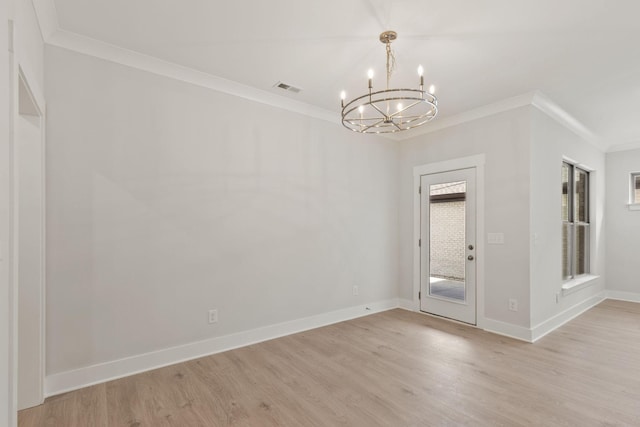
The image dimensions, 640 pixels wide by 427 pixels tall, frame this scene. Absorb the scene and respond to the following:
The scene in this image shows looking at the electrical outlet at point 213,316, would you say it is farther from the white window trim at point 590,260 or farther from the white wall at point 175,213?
the white window trim at point 590,260

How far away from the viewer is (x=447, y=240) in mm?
4379

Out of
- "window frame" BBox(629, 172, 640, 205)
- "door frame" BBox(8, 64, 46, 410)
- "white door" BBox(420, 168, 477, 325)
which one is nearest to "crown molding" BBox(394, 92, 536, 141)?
"white door" BBox(420, 168, 477, 325)

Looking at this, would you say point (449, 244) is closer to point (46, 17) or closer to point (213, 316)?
point (213, 316)

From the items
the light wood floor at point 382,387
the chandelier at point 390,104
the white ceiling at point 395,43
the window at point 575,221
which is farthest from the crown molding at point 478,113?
the light wood floor at point 382,387

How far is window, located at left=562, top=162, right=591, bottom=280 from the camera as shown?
A: 472cm

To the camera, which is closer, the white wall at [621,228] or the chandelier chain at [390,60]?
the chandelier chain at [390,60]

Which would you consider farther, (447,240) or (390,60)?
(447,240)

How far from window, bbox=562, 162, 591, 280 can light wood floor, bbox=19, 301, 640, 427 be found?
55.3 inches

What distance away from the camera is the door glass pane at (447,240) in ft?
13.9

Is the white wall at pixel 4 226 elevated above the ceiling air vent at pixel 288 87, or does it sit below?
below

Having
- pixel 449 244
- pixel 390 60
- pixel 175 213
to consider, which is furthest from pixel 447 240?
pixel 175 213

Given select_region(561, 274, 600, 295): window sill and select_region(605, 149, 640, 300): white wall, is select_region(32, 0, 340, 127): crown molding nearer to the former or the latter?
select_region(561, 274, 600, 295): window sill

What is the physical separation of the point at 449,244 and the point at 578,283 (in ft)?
6.71

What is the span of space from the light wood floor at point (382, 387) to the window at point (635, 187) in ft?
10.3
